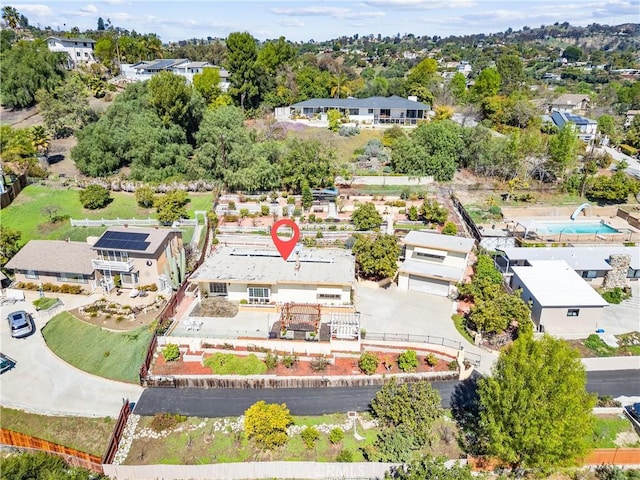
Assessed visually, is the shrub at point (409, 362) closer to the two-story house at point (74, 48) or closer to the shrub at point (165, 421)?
the shrub at point (165, 421)

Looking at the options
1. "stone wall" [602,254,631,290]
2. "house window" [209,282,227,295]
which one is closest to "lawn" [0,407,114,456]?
"house window" [209,282,227,295]

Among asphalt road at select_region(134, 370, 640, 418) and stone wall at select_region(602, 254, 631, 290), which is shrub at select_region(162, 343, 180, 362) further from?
stone wall at select_region(602, 254, 631, 290)

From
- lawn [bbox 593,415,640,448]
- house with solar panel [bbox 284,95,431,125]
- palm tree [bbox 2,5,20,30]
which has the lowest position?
lawn [bbox 593,415,640,448]

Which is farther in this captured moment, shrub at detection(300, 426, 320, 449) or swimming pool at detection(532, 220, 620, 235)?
swimming pool at detection(532, 220, 620, 235)

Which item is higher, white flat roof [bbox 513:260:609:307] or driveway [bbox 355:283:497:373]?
white flat roof [bbox 513:260:609:307]

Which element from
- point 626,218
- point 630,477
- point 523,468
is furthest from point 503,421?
point 626,218

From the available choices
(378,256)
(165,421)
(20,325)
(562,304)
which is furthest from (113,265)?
(562,304)

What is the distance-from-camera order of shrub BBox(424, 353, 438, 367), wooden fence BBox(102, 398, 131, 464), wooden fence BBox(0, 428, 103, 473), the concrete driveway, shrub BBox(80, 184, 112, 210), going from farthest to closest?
shrub BBox(80, 184, 112, 210)
shrub BBox(424, 353, 438, 367)
the concrete driveway
wooden fence BBox(102, 398, 131, 464)
wooden fence BBox(0, 428, 103, 473)
